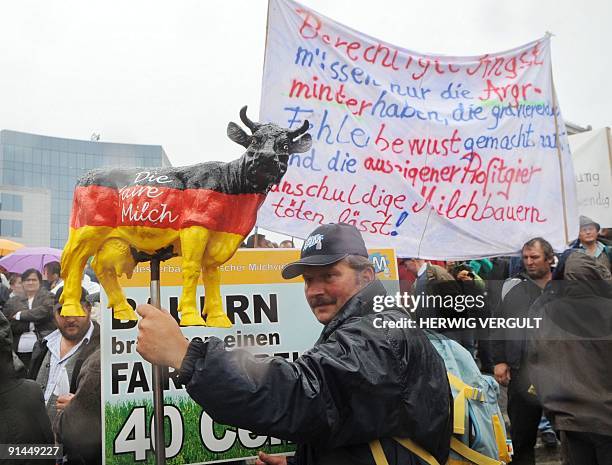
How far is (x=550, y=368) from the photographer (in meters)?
1.92

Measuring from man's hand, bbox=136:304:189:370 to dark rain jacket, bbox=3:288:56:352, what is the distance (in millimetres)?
558

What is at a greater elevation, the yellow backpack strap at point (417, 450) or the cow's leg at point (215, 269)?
the cow's leg at point (215, 269)

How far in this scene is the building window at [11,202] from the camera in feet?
4.21

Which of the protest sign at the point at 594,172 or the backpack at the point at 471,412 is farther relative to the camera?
the protest sign at the point at 594,172

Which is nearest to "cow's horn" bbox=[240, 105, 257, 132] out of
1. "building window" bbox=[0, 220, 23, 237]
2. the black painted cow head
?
the black painted cow head

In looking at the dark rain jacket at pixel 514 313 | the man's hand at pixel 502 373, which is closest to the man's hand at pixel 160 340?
the dark rain jacket at pixel 514 313

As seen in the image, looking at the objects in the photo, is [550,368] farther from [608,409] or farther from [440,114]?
[440,114]

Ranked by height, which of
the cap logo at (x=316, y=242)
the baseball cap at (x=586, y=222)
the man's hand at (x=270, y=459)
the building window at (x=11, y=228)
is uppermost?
the baseball cap at (x=586, y=222)

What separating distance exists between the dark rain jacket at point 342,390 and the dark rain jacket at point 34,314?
74 cm

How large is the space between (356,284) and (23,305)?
97cm

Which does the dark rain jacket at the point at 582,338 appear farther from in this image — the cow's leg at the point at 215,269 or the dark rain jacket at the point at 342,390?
the cow's leg at the point at 215,269

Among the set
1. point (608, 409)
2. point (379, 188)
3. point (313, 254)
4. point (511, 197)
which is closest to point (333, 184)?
point (379, 188)

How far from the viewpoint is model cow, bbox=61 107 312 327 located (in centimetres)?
125

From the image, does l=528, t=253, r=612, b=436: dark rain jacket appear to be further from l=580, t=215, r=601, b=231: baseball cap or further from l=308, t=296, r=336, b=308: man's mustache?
l=308, t=296, r=336, b=308: man's mustache
